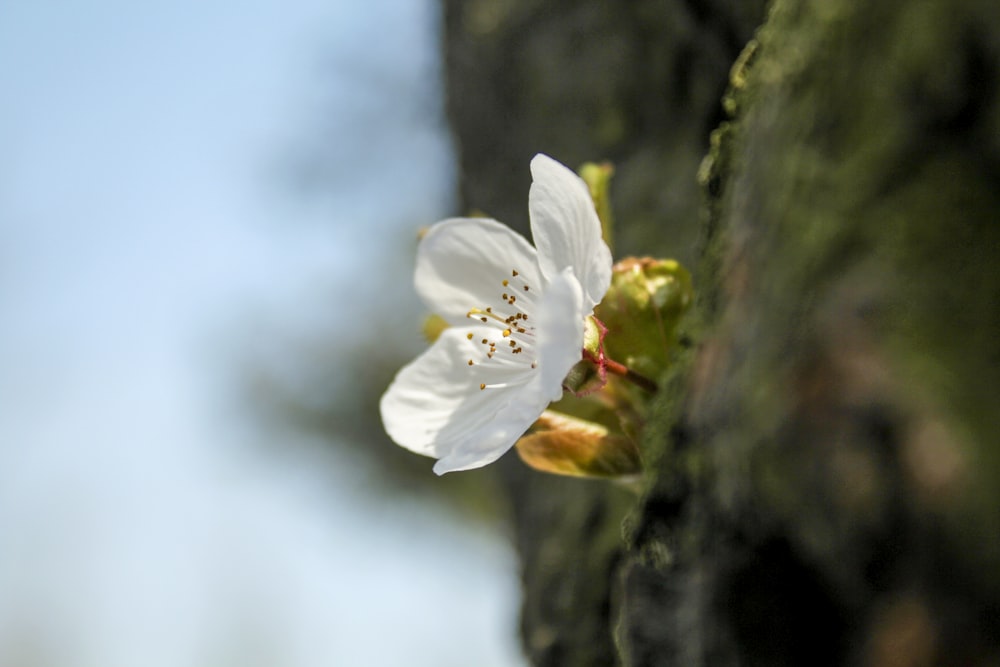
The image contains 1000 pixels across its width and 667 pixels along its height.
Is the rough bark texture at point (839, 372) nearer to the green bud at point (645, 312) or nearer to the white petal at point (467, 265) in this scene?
the green bud at point (645, 312)

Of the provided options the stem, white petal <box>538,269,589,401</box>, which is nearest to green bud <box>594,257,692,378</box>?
the stem

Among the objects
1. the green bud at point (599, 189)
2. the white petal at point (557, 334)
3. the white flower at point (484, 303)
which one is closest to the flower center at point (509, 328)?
the white flower at point (484, 303)

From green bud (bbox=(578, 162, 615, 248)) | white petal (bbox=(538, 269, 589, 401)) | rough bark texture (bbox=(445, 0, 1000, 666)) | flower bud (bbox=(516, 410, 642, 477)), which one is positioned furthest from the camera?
green bud (bbox=(578, 162, 615, 248))

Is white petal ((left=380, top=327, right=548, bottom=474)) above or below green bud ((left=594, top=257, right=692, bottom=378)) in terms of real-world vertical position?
below

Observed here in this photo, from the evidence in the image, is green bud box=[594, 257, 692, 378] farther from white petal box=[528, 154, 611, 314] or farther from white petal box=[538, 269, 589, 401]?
white petal box=[538, 269, 589, 401]

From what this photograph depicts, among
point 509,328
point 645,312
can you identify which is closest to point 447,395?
point 509,328

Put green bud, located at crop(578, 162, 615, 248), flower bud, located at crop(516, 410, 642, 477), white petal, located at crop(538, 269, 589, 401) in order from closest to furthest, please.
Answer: white petal, located at crop(538, 269, 589, 401) → flower bud, located at crop(516, 410, 642, 477) → green bud, located at crop(578, 162, 615, 248)

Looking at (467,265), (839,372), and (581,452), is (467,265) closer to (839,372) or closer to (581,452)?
(581,452)
